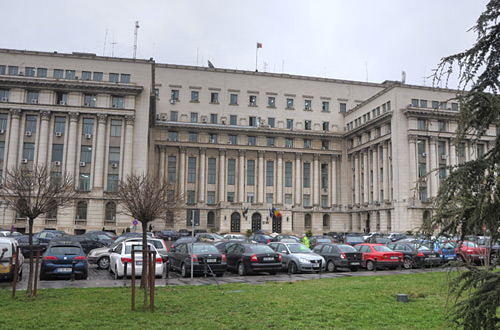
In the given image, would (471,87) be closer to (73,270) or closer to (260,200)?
(73,270)

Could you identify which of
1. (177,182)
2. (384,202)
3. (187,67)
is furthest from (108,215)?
(384,202)

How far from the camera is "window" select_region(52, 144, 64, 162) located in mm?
60281

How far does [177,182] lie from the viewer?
7631cm

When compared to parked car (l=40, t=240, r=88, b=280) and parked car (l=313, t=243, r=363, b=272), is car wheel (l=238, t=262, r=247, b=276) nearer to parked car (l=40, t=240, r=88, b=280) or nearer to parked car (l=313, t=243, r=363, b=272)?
parked car (l=313, t=243, r=363, b=272)

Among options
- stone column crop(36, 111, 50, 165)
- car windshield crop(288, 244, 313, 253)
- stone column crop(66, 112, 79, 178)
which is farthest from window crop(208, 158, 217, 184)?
car windshield crop(288, 244, 313, 253)

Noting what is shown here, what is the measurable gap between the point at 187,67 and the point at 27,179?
66.9 m

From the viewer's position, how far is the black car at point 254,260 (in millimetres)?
20703

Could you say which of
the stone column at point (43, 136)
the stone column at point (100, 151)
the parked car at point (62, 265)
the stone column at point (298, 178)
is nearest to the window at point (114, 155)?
the stone column at point (100, 151)

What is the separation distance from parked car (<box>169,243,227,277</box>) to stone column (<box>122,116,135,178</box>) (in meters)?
41.2

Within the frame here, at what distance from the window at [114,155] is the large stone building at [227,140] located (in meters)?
0.14

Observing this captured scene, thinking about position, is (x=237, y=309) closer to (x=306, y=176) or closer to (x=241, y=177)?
(x=241, y=177)

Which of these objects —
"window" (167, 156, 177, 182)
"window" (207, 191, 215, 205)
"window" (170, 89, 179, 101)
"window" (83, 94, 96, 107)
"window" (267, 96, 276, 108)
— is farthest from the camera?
"window" (267, 96, 276, 108)

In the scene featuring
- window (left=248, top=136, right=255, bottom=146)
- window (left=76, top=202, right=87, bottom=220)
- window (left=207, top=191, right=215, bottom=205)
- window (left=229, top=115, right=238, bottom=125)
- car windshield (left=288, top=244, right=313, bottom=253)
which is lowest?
car windshield (left=288, top=244, right=313, bottom=253)

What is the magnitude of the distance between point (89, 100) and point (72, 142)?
626cm
